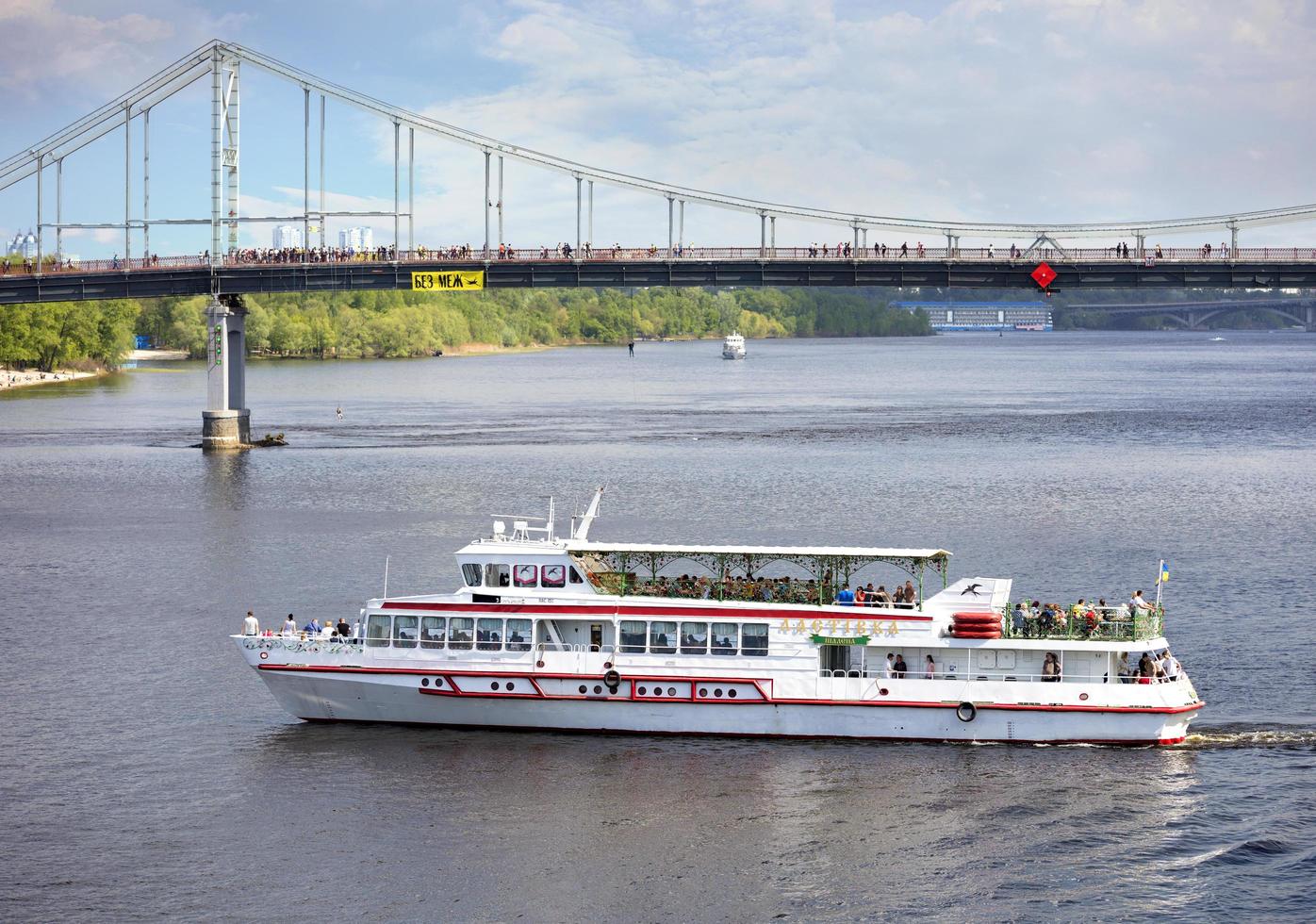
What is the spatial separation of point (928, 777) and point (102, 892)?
1944 cm

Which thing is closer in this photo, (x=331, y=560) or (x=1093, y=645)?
(x=1093, y=645)

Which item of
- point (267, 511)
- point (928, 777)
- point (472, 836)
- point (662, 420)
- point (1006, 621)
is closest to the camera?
point (472, 836)

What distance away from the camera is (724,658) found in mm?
44281

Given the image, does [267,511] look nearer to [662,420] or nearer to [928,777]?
[928,777]

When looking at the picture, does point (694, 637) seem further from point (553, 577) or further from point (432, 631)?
point (432, 631)

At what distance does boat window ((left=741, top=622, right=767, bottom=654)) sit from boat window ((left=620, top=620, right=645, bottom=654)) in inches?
109

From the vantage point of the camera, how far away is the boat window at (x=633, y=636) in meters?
44.8

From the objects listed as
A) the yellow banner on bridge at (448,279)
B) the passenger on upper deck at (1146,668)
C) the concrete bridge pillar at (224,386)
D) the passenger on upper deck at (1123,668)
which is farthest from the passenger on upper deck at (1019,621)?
the yellow banner on bridge at (448,279)

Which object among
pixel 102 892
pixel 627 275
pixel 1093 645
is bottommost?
pixel 102 892

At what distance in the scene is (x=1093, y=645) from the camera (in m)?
43.4

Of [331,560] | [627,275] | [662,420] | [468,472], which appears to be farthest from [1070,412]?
[331,560]

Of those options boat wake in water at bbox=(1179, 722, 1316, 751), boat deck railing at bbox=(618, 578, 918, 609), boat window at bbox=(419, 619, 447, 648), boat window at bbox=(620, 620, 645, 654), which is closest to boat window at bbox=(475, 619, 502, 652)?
boat window at bbox=(419, 619, 447, 648)

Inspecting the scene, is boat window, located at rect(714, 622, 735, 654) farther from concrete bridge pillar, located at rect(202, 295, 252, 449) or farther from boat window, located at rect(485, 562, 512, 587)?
concrete bridge pillar, located at rect(202, 295, 252, 449)

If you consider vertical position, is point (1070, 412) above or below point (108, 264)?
below
